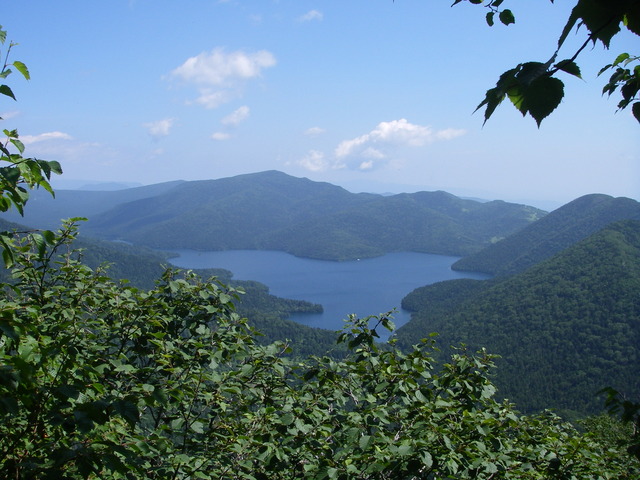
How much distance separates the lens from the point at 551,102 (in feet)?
3.28

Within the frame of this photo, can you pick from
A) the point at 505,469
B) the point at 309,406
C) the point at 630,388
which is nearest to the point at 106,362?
the point at 309,406

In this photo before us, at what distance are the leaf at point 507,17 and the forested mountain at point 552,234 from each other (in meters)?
139

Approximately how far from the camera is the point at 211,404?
128 inches

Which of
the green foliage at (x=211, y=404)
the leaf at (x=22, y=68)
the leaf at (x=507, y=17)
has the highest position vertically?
the leaf at (x=507, y=17)

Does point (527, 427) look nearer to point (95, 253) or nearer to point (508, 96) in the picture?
point (508, 96)

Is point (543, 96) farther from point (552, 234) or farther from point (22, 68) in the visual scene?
point (552, 234)

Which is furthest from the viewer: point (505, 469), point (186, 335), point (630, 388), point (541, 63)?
point (630, 388)

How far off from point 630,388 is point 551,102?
6564 centimetres

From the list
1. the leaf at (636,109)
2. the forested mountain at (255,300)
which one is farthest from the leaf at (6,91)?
the forested mountain at (255,300)

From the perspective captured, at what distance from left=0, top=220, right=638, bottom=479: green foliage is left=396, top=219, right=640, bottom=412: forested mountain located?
4875cm

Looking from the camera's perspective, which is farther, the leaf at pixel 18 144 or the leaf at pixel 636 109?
the leaf at pixel 18 144

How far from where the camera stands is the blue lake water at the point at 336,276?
98188 millimetres

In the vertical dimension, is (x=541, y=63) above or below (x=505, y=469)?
above

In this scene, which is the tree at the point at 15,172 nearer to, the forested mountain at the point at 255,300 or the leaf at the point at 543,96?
the leaf at the point at 543,96
